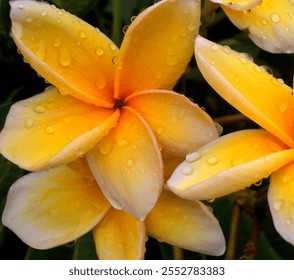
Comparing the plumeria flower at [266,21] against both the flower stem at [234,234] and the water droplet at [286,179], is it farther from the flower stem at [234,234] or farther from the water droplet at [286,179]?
the flower stem at [234,234]

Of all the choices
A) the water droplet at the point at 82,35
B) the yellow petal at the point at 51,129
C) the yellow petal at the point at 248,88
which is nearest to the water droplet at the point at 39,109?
the yellow petal at the point at 51,129

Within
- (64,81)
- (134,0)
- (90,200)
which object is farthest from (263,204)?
(134,0)

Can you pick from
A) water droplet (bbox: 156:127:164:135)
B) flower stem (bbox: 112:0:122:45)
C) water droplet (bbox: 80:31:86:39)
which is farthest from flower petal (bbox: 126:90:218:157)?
flower stem (bbox: 112:0:122:45)

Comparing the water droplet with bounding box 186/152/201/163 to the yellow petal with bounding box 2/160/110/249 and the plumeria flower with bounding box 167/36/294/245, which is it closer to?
the plumeria flower with bounding box 167/36/294/245

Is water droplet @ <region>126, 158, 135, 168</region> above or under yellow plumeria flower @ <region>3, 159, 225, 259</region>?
above

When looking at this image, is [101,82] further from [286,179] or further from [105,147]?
[286,179]

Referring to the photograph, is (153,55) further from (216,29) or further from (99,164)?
(216,29)
